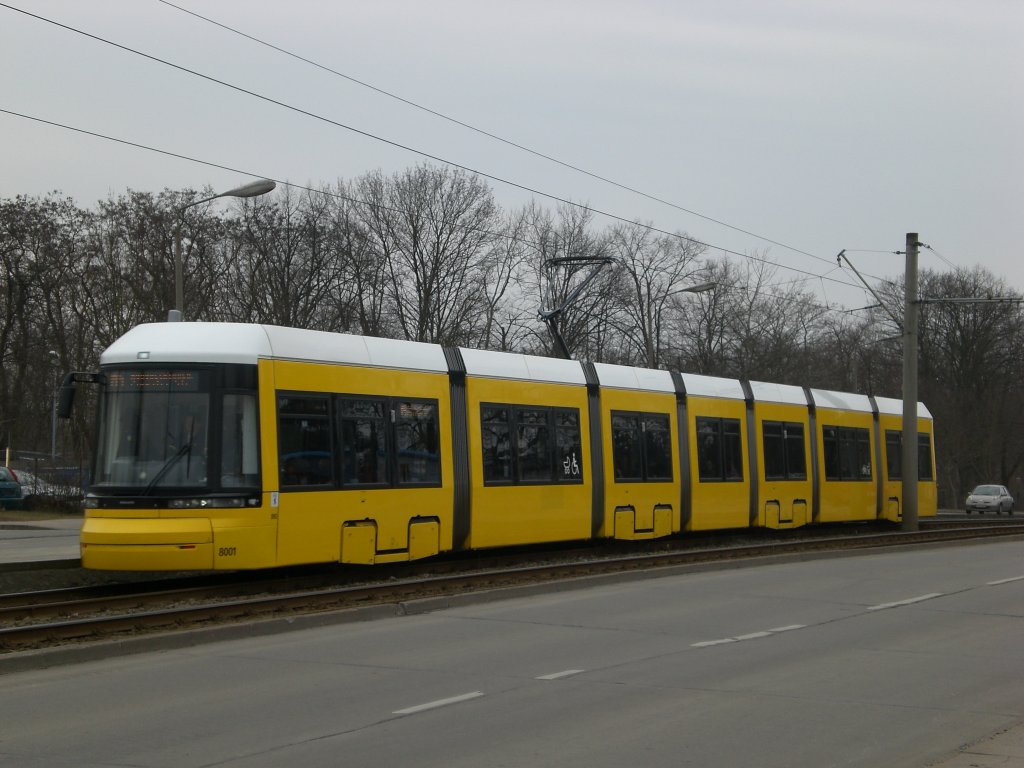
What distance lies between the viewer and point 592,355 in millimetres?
55469

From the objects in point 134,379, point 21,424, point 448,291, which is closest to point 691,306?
point 448,291

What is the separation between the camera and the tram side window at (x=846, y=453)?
29.5 m

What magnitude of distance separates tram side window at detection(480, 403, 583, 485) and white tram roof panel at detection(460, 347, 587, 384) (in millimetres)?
521

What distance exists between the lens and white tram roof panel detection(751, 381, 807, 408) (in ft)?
89.3

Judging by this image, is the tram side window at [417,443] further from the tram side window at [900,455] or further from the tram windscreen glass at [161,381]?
the tram side window at [900,455]

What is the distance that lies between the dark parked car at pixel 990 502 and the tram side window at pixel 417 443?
43.8 metres

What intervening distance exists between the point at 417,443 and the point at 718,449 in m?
9.60

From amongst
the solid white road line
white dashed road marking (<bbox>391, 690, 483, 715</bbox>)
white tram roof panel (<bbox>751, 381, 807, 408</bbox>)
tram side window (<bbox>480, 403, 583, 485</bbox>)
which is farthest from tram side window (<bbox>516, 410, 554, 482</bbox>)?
white dashed road marking (<bbox>391, 690, 483, 715</bbox>)

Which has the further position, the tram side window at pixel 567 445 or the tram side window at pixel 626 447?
the tram side window at pixel 626 447

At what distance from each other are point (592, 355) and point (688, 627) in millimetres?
43025

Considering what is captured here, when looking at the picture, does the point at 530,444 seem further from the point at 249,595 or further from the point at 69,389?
the point at 69,389

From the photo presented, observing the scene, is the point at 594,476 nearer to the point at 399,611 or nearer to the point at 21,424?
the point at 399,611

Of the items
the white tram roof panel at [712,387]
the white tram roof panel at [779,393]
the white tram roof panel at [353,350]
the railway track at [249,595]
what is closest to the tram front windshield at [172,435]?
the white tram roof panel at [353,350]


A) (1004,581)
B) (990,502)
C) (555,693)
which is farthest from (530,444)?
(990,502)
